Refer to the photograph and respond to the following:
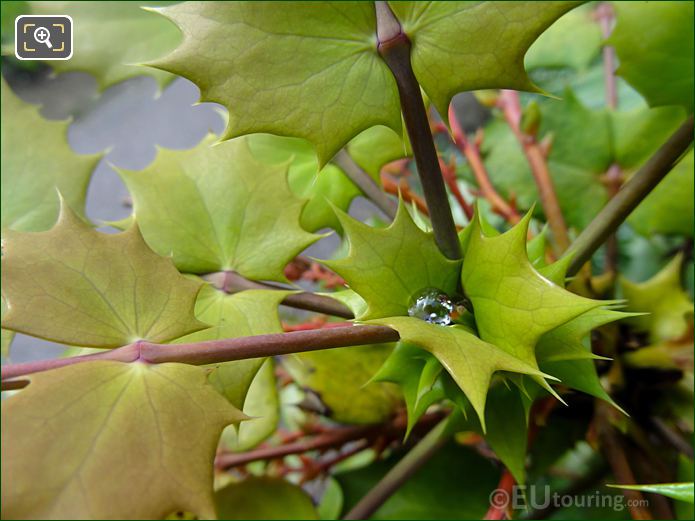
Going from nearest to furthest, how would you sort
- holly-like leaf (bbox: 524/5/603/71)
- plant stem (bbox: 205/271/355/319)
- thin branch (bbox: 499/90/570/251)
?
plant stem (bbox: 205/271/355/319)
thin branch (bbox: 499/90/570/251)
holly-like leaf (bbox: 524/5/603/71)

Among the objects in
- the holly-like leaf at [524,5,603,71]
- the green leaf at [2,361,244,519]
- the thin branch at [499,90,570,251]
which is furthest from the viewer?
the holly-like leaf at [524,5,603,71]

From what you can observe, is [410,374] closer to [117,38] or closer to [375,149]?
[375,149]

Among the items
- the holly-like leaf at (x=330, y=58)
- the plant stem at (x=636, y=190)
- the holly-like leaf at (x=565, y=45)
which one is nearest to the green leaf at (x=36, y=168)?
the holly-like leaf at (x=330, y=58)

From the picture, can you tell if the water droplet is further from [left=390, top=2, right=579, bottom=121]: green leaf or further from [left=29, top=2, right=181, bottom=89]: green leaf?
[left=29, top=2, right=181, bottom=89]: green leaf

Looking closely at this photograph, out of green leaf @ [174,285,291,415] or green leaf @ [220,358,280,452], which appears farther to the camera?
green leaf @ [220,358,280,452]

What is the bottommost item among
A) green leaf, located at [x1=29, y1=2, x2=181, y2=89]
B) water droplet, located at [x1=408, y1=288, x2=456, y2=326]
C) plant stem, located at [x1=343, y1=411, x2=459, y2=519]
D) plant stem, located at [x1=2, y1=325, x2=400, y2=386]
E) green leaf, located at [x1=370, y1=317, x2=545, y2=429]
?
plant stem, located at [x1=343, y1=411, x2=459, y2=519]

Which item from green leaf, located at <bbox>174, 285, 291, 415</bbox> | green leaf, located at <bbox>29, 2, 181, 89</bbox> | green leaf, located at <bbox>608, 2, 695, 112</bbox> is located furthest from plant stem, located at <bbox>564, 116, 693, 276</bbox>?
green leaf, located at <bbox>29, 2, 181, 89</bbox>

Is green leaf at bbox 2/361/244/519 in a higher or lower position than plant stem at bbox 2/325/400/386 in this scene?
lower
